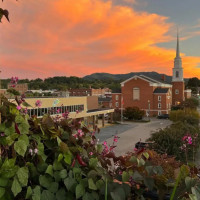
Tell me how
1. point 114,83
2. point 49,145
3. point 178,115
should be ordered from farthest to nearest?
point 114,83 < point 178,115 < point 49,145

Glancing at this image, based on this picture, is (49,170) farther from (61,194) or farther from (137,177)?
(137,177)

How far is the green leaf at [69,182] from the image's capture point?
2.18 meters

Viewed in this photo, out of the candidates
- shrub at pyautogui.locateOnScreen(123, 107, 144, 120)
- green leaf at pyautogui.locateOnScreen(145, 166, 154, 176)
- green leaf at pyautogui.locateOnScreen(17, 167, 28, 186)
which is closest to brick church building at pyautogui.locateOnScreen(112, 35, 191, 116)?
shrub at pyautogui.locateOnScreen(123, 107, 144, 120)

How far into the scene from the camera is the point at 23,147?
81.4 inches

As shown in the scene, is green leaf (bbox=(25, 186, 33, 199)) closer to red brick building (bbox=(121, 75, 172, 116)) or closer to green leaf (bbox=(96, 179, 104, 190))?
green leaf (bbox=(96, 179, 104, 190))

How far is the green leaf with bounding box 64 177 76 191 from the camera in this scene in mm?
2178

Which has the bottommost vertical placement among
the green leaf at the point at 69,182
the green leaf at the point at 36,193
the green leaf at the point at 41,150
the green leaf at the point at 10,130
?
the green leaf at the point at 36,193

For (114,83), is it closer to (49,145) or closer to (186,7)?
(186,7)

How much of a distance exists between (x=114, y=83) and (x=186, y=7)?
13313cm

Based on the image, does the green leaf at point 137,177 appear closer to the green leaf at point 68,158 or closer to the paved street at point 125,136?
the green leaf at point 68,158

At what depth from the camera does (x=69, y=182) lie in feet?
7.23

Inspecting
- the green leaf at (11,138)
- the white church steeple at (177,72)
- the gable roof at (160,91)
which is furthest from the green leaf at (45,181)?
the white church steeple at (177,72)

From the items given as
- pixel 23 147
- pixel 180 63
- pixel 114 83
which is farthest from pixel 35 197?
pixel 114 83

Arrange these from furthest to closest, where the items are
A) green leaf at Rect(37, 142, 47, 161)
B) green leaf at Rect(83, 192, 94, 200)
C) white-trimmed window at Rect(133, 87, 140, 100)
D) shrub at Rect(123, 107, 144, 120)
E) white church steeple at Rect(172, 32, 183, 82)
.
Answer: white church steeple at Rect(172, 32, 183, 82), white-trimmed window at Rect(133, 87, 140, 100), shrub at Rect(123, 107, 144, 120), green leaf at Rect(37, 142, 47, 161), green leaf at Rect(83, 192, 94, 200)
